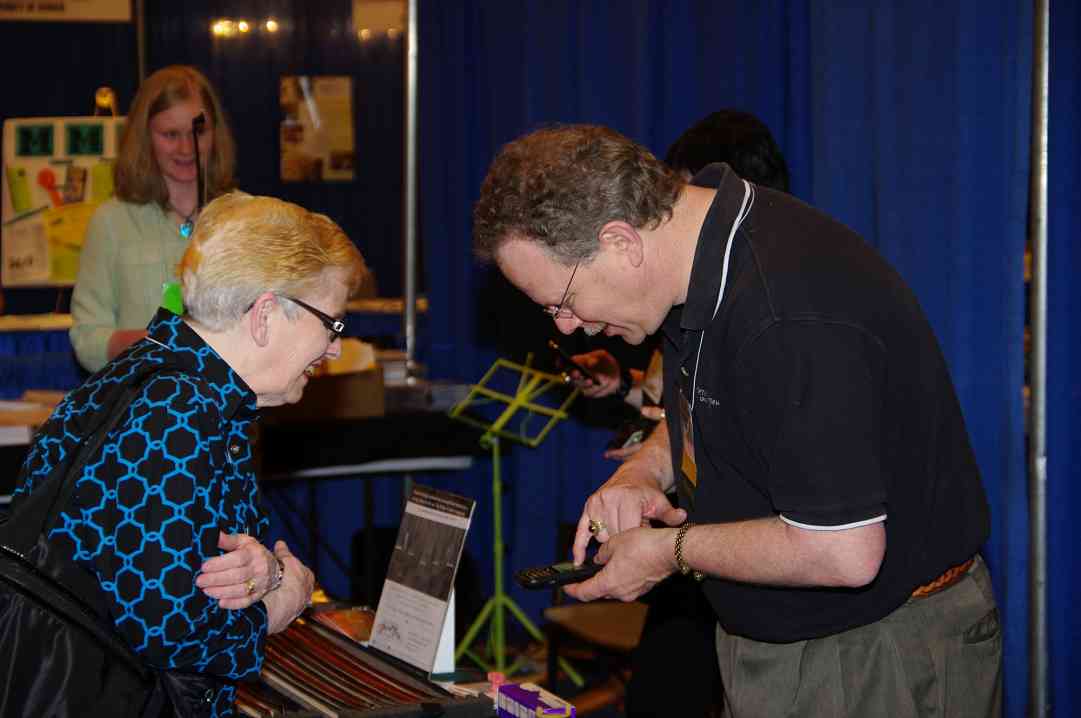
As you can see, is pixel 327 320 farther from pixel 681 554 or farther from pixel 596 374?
pixel 596 374

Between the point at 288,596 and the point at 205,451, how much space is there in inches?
13.0

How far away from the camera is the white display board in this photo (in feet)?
16.6

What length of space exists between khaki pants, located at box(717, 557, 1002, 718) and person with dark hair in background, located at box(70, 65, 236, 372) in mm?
2040

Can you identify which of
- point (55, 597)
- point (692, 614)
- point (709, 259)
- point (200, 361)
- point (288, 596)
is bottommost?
point (692, 614)

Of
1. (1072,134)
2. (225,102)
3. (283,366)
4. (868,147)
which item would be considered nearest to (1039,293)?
(1072,134)

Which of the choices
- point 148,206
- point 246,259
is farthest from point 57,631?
point 148,206

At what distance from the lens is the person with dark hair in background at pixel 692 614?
246 cm

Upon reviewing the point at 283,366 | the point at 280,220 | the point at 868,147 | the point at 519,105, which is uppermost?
the point at 519,105

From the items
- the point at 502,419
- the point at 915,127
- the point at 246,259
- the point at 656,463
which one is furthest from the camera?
the point at 502,419

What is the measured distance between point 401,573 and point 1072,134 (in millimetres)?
1761

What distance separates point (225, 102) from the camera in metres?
6.39

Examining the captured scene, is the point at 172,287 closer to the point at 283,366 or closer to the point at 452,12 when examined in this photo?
the point at 283,366

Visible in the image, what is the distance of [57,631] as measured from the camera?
137 cm

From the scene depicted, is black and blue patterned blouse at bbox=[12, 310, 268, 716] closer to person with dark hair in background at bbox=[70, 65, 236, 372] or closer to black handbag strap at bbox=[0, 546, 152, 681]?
black handbag strap at bbox=[0, 546, 152, 681]
